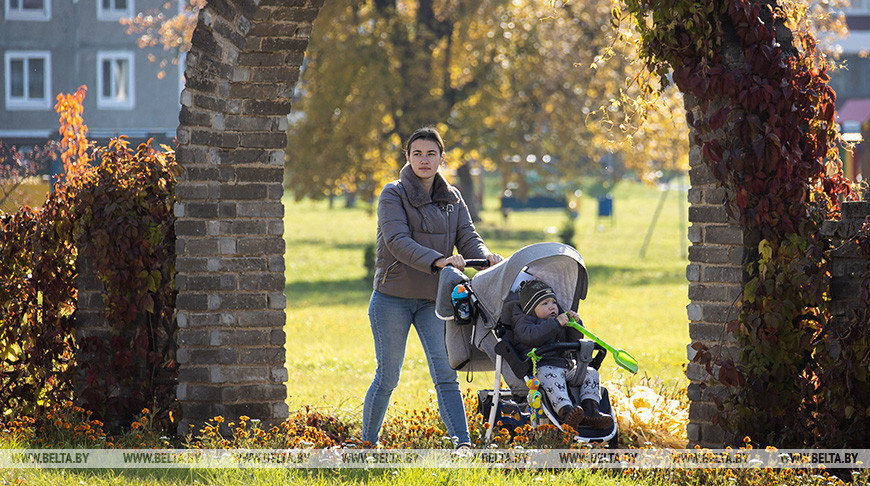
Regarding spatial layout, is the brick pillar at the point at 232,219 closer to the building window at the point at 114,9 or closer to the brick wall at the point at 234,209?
the brick wall at the point at 234,209

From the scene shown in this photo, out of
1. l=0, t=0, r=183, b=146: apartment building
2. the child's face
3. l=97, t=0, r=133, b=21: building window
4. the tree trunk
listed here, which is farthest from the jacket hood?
l=97, t=0, r=133, b=21: building window

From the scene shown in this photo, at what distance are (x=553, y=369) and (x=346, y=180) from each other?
642 inches

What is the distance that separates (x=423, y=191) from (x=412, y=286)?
55 centimetres

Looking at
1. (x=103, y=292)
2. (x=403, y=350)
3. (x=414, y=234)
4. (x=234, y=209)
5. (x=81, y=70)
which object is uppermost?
(x=81, y=70)

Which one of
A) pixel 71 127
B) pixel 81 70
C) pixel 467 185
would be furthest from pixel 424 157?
pixel 81 70

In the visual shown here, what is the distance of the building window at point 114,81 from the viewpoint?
2602cm

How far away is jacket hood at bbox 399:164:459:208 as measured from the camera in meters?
5.53

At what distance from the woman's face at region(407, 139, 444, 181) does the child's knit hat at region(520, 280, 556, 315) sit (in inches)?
33.1

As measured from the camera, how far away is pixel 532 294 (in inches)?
214

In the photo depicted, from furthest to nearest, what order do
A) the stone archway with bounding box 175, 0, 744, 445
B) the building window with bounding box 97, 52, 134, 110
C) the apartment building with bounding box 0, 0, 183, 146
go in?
the building window with bounding box 97, 52, 134, 110 < the apartment building with bounding box 0, 0, 183, 146 < the stone archway with bounding box 175, 0, 744, 445

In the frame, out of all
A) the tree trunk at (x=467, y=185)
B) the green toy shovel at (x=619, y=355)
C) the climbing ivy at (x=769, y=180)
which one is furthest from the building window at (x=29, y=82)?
the climbing ivy at (x=769, y=180)

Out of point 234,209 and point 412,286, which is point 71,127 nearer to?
point 234,209

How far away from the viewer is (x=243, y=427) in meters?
5.92

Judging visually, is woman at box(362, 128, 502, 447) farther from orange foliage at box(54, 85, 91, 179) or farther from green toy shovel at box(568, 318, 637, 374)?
orange foliage at box(54, 85, 91, 179)
